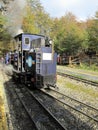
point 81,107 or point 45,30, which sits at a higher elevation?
point 45,30

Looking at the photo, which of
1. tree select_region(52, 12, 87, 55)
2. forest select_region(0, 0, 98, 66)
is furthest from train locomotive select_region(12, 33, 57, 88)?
tree select_region(52, 12, 87, 55)

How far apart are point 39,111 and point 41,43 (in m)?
6.65

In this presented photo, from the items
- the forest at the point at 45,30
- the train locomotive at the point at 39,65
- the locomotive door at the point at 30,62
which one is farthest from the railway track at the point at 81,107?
the forest at the point at 45,30

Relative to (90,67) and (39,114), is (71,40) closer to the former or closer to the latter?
(90,67)

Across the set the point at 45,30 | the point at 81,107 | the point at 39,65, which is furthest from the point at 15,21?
the point at 81,107

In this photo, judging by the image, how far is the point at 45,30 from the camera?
56.1 meters

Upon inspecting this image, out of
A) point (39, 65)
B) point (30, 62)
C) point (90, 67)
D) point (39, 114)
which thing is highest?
point (30, 62)

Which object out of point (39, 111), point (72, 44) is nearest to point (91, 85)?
point (39, 111)

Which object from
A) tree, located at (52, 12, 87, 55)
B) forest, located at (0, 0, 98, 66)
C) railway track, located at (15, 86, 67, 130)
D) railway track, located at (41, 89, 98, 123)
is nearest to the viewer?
railway track, located at (15, 86, 67, 130)

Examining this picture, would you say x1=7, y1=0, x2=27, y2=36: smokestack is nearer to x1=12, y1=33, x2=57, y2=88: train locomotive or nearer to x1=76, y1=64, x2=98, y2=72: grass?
x1=76, y1=64, x2=98, y2=72: grass

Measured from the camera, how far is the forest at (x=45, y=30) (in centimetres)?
3481

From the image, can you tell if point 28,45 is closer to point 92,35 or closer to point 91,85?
point 91,85

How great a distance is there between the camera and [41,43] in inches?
674

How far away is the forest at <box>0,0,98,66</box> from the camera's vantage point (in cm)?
3481
